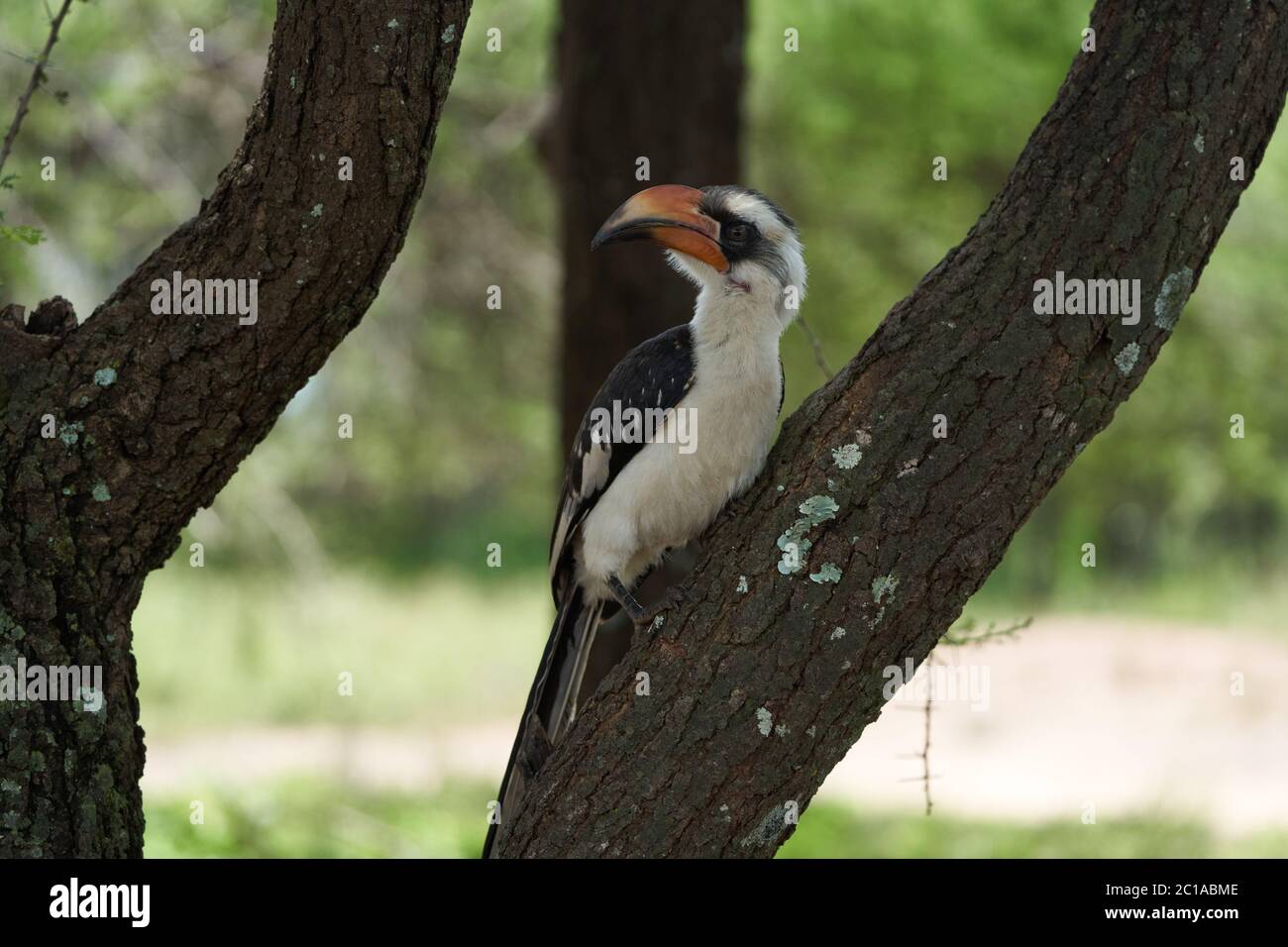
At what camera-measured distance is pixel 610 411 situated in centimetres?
351

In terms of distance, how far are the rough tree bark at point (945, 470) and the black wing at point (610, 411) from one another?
810 millimetres

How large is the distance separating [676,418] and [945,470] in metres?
0.93

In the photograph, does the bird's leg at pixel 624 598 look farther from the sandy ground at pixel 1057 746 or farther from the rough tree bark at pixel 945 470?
the sandy ground at pixel 1057 746

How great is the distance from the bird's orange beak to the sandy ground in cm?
531

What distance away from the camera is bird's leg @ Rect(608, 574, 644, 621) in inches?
130

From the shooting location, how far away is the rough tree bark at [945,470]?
2.59m

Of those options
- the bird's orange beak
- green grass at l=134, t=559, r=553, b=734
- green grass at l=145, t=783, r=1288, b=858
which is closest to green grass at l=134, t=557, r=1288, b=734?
green grass at l=134, t=559, r=553, b=734

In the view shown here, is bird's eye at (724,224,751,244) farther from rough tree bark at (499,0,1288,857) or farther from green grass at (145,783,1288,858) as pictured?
green grass at (145,783,1288,858)

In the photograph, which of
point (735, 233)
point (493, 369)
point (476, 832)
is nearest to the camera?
point (735, 233)

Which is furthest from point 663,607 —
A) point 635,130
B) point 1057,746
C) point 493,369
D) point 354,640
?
point 493,369

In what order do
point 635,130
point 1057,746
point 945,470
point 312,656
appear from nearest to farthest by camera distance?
1. point 945,470
2. point 635,130
3. point 1057,746
4. point 312,656

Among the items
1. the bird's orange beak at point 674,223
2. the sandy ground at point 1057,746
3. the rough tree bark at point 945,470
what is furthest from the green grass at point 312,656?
the rough tree bark at point 945,470

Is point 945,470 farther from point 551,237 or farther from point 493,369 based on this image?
point 493,369
